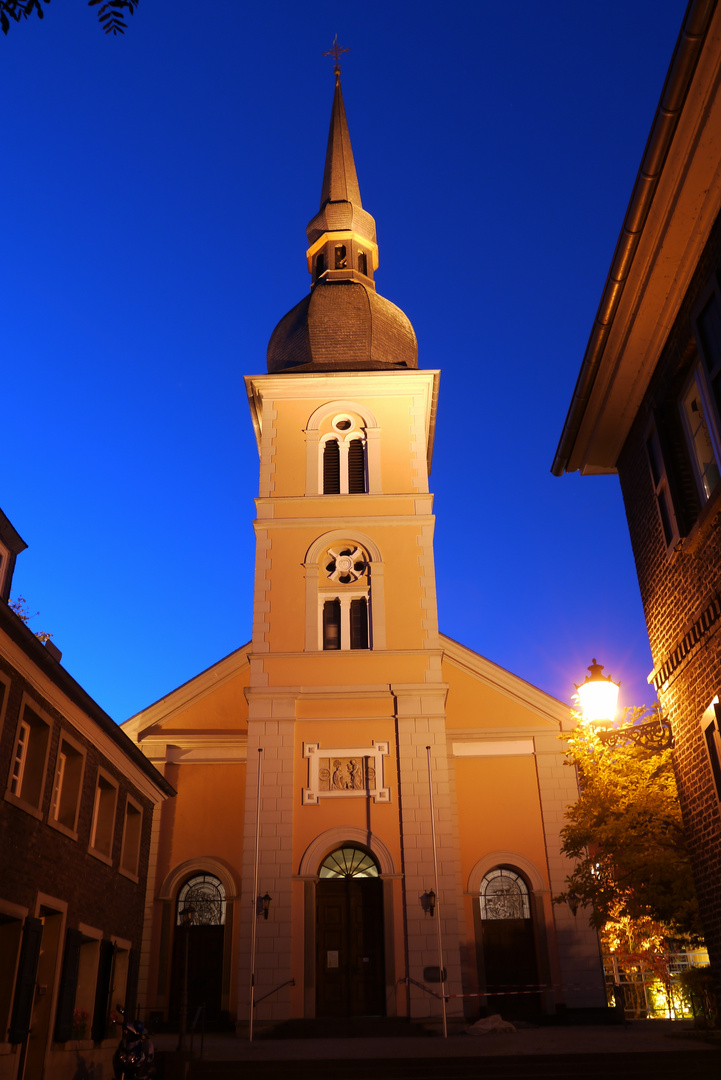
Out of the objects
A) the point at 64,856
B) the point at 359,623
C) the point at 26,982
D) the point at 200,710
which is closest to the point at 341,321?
the point at 359,623

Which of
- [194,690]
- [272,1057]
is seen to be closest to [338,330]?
[194,690]

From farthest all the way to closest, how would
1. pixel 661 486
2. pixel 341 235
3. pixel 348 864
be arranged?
pixel 341 235 → pixel 348 864 → pixel 661 486

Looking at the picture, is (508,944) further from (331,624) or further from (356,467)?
(356,467)

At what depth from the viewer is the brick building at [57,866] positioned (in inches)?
503

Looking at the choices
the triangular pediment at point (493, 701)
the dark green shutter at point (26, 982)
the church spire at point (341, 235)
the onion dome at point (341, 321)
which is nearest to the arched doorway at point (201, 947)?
the triangular pediment at point (493, 701)

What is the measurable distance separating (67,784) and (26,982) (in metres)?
3.69

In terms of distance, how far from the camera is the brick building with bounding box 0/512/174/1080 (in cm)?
1278

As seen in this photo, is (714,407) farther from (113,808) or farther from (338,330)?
(338,330)

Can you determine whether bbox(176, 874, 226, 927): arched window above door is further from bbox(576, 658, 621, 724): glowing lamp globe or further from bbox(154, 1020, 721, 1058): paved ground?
bbox(576, 658, 621, 724): glowing lamp globe

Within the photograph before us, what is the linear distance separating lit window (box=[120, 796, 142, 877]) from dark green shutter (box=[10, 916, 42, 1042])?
561cm

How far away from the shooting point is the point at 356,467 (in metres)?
26.6

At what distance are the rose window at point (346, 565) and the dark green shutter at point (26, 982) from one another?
1273cm

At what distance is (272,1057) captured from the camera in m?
15.1

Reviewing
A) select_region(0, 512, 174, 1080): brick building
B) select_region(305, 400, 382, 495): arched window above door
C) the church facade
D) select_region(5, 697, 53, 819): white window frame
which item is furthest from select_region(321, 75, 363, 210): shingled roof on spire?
select_region(5, 697, 53, 819): white window frame
